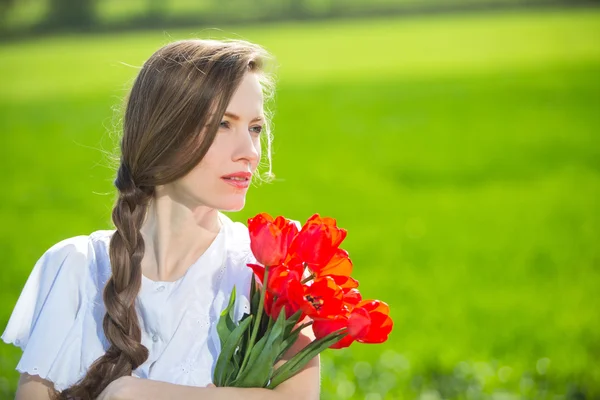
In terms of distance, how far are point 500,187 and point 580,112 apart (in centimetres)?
217

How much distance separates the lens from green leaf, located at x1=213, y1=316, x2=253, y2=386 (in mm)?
1561

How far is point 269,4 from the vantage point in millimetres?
10828

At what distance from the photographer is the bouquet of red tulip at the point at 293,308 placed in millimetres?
1554

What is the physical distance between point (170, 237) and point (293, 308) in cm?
35

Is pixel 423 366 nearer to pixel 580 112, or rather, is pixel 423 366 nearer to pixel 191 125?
pixel 191 125

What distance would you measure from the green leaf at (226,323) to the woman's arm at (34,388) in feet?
1.20

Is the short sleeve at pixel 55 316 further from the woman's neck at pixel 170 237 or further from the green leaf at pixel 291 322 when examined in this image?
the green leaf at pixel 291 322

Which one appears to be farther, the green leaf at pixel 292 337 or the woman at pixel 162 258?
the woman at pixel 162 258

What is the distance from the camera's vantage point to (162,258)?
1.81 meters

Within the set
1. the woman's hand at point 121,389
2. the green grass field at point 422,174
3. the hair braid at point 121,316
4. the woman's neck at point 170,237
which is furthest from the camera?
the green grass field at point 422,174

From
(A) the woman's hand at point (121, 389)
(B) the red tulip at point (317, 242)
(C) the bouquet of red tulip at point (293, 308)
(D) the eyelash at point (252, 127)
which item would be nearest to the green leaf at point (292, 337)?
(C) the bouquet of red tulip at point (293, 308)

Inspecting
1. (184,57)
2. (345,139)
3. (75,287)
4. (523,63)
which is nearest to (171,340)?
(75,287)

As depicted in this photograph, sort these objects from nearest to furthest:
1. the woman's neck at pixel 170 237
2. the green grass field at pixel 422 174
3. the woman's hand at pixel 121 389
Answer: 1. the woman's hand at pixel 121 389
2. the woman's neck at pixel 170 237
3. the green grass field at pixel 422 174

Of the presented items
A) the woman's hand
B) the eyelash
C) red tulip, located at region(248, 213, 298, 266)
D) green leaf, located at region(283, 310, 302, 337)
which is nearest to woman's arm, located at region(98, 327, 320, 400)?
the woman's hand
